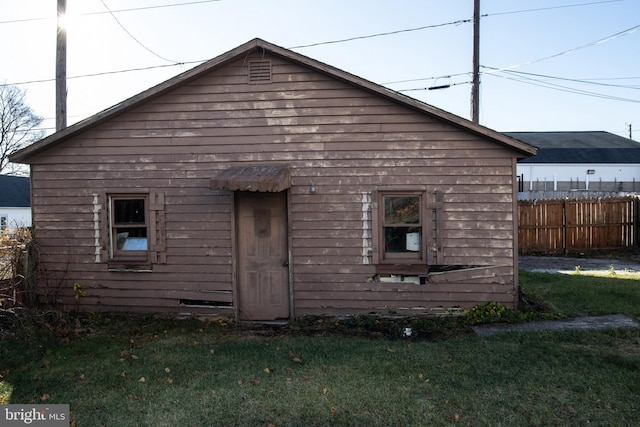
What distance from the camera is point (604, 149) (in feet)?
109

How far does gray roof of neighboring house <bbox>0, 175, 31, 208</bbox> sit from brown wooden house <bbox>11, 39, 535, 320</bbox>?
Answer: 3311 cm

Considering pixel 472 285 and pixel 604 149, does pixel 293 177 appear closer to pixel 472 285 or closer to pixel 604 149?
pixel 472 285

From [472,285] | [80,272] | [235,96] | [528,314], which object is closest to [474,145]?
[472,285]

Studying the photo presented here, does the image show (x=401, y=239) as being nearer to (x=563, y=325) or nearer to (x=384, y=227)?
(x=384, y=227)

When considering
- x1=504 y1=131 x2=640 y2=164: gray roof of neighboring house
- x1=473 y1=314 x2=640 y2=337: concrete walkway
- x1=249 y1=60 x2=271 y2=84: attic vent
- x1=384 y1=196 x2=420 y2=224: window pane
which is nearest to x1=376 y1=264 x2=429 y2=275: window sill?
x1=384 y1=196 x2=420 y2=224: window pane

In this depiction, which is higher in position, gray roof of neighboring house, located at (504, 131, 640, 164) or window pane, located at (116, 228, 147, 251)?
gray roof of neighboring house, located at (504, 131, 640, 164)

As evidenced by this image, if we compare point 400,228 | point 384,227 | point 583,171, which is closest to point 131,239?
point 384,227

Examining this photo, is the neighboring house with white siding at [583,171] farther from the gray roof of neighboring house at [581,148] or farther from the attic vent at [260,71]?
the attic vent at [260,71]

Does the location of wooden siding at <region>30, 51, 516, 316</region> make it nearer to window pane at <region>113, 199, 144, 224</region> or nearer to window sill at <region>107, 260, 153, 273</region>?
window sill at <region>107, 260, 153, 273</region>

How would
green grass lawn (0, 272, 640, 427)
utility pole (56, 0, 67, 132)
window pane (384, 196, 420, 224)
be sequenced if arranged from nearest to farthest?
green grass lawn (0, 272, 640, 427)
window pane (384, 196, 420, 224)
utility pole (56, 0, 67, 132)

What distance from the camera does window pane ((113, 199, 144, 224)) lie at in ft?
28.1

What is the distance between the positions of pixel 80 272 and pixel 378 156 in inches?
234

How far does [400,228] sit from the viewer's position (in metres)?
8.14

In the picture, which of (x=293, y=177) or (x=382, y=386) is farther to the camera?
(x=293, y=177)
